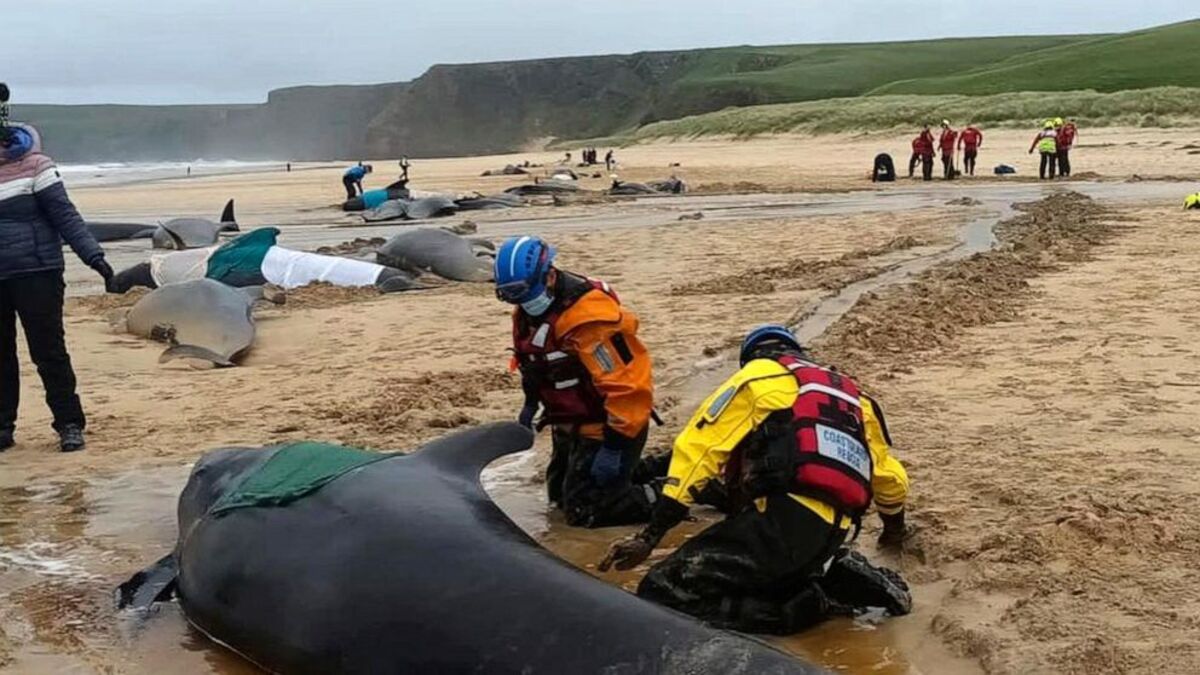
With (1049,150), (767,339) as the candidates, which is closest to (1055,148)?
(1049,150)

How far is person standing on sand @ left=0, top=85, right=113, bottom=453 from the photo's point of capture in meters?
7.88

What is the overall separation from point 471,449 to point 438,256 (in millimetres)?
10439

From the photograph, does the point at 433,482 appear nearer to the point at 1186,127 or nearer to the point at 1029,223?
the point at 1029,223

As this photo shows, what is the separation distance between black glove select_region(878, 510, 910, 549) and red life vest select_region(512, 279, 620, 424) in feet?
4.72

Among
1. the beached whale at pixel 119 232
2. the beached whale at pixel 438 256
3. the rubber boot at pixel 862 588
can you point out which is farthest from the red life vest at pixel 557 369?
the beached whale at pixel 119 232

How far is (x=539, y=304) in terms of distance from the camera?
20.7 ft

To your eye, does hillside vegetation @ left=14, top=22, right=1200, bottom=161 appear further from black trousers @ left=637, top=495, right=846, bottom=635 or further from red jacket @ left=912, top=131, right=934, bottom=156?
black trousers @ left=637, top=495, right=846, bottom=635

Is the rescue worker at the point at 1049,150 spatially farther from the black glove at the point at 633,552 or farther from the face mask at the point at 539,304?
the black glove at the point at 633,552

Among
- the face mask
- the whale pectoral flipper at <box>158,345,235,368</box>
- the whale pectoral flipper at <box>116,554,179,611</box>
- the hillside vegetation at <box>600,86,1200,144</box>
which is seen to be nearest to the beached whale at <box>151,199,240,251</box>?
the whale pectoral flipper at <box>158,345,235,368</box>

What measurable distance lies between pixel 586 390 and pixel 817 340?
14.1 ft

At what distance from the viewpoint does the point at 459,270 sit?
15523 mm

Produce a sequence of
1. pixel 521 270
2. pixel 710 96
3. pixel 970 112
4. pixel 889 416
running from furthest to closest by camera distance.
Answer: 1. pixel 710 96
2. pixel 970 112
3. pixel 889 416
4. pixel 521 270

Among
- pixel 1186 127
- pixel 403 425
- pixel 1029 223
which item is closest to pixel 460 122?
pixel 1186 127

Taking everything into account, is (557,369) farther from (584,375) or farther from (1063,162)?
(1063,162)
